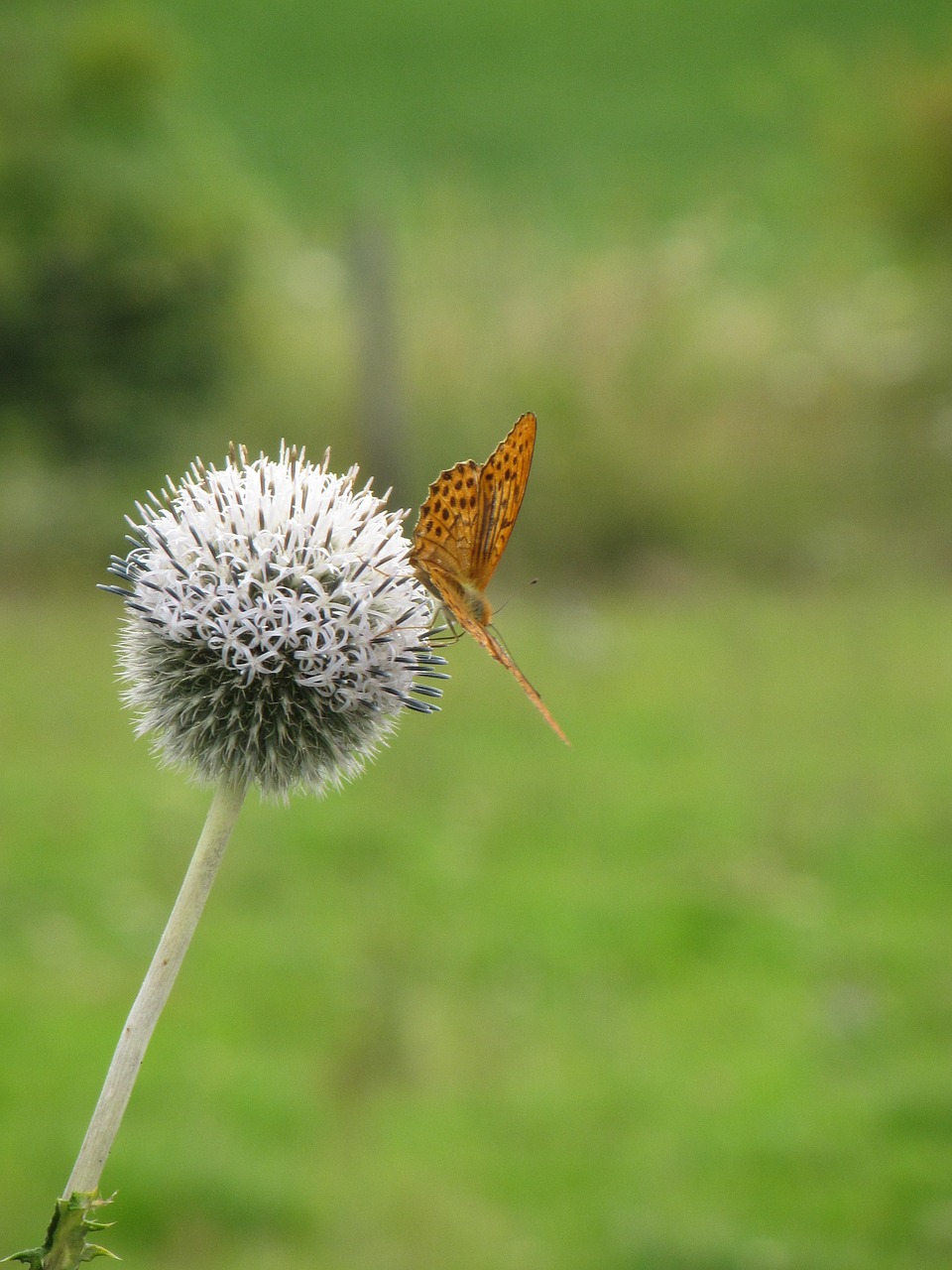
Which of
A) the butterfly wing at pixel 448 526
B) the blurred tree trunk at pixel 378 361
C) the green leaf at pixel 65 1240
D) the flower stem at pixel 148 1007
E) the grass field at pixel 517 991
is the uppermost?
the blurred tree trunk at pixel 378 361

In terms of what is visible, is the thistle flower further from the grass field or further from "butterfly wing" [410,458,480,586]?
the grass field

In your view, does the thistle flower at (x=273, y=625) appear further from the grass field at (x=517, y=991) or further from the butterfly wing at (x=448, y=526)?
the grass field at (x=517, y=991)

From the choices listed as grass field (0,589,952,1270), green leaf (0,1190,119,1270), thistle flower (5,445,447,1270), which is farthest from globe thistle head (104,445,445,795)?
grass field (0,589,952,1270)

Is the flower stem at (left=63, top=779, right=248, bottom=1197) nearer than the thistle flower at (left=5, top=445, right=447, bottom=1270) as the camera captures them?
Yes

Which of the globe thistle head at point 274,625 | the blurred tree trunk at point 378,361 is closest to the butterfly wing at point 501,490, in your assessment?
the globe thistle head at point 274,625

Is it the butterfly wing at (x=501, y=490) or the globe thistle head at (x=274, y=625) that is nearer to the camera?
the globe thistle head at (x=274, y=625)

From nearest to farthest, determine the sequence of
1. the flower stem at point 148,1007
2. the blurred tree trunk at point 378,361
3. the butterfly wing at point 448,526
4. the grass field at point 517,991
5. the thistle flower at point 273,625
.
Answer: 1. the flower stem at point 148,1007
2. the thistle flower at point 273,625
3. the butterfly wing at point 448,526
4. the grass field at point 517,991
5. the blurred tree trunk at point 378,361

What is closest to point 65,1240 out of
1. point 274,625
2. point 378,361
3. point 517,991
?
point 274,625
